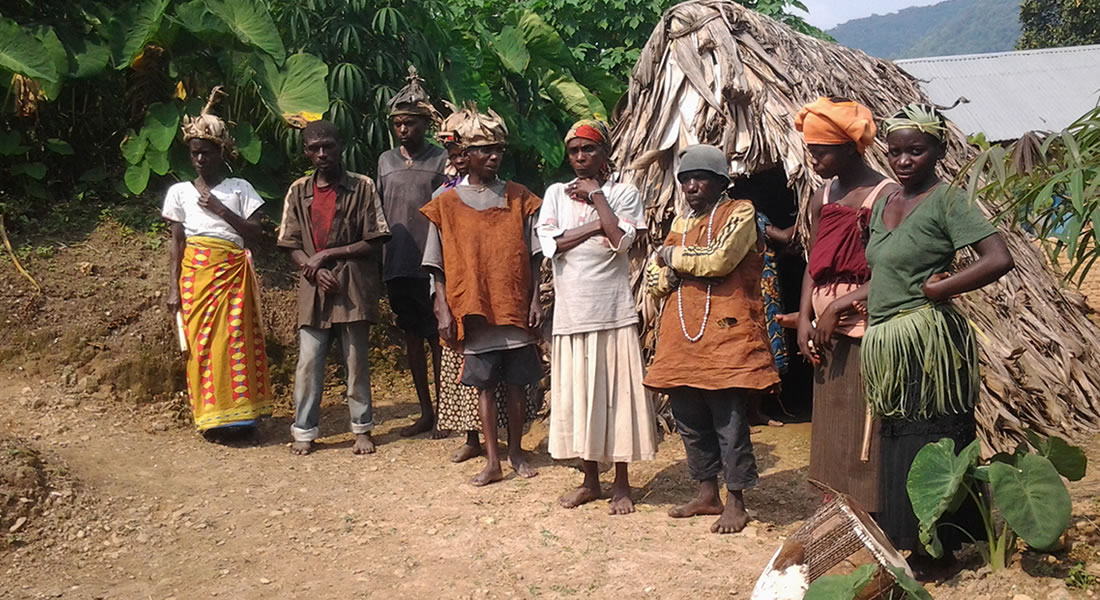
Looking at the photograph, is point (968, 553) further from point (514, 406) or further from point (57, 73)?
point (57, 73)

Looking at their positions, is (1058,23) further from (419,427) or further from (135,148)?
(135,148)

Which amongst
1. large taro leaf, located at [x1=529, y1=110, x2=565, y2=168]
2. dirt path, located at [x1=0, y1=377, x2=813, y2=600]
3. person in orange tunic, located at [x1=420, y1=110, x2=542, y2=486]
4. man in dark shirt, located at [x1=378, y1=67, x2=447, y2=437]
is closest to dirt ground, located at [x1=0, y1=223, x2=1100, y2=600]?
dirt path, located at [x1=0, y1=377, x2=813, y2=600]

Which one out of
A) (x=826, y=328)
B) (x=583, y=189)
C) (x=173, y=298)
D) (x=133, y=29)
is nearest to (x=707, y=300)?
(x=826, y=328)

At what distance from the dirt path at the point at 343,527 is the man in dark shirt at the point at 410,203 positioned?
0.73m

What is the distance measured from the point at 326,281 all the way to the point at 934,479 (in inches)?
129

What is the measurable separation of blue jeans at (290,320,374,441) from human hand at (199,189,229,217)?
77 centimetres

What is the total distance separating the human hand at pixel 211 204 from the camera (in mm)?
5426

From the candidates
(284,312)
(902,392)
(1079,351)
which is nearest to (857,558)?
(902,392)

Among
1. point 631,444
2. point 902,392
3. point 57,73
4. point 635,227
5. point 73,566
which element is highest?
point 57,73

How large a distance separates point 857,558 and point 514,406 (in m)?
2.20

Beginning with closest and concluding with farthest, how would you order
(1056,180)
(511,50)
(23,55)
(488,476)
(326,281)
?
(1056,180) < (488,476) < (326,281) < (23,55) < (511,50)

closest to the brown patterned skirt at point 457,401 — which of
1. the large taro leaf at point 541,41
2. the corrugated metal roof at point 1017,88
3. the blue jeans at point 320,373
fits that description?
the blue jeans at point 320,373

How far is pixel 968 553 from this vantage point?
3621 millimetres

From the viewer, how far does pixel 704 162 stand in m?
4.14
